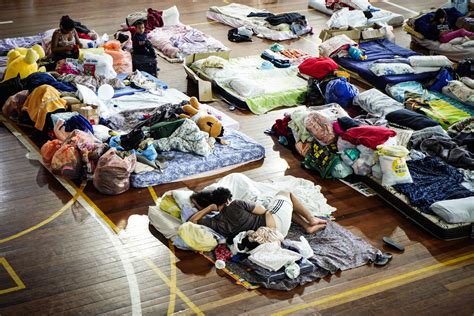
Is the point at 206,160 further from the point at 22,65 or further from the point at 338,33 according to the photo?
the point at 338,33

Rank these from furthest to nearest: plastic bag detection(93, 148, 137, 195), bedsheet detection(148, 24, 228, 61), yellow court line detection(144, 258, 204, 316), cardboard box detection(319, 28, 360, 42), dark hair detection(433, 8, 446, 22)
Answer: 1. dark hair detection(433, 8, 446, 22)
2. cardboard box detection(319, 28, 360, 42)
3. bedsheet detection(148, 24, 228, 61)
4. plastic bag detection(93, 148, 137, 195)
5. yellow court line detection(144, 258, 204, 316)

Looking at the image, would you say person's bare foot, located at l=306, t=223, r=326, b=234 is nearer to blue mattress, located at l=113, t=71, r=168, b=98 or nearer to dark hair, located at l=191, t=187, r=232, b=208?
dark hair, located at l=191, t=187, r=232, b=208

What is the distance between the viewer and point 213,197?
27.9 ft

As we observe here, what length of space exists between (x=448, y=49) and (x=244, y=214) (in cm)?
758

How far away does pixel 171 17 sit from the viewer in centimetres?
1509

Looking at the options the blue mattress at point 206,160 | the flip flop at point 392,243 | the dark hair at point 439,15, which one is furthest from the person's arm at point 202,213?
the dark hair at point 439,15

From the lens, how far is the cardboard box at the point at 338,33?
46.5 feet

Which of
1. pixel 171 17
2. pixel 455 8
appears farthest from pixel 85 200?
pixel 455 8

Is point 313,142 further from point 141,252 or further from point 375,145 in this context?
point 141,252

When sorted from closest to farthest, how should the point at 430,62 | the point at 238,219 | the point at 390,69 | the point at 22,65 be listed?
the point at 238,219, the point at 22,65, the point at 390,69, the point at 430,62

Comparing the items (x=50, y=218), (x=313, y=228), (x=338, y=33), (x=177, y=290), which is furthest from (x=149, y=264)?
(x=338, y=33)

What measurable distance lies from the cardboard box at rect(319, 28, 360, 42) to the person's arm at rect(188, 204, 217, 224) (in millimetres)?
6764

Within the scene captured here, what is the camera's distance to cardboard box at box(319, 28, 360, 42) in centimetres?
Result: 1419

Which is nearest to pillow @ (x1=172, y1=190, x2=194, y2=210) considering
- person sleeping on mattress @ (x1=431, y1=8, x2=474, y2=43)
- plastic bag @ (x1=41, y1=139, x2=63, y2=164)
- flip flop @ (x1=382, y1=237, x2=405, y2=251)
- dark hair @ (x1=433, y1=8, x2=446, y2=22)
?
plastic bag @ (x1=41, y1=139, x2=63, y2=164)
